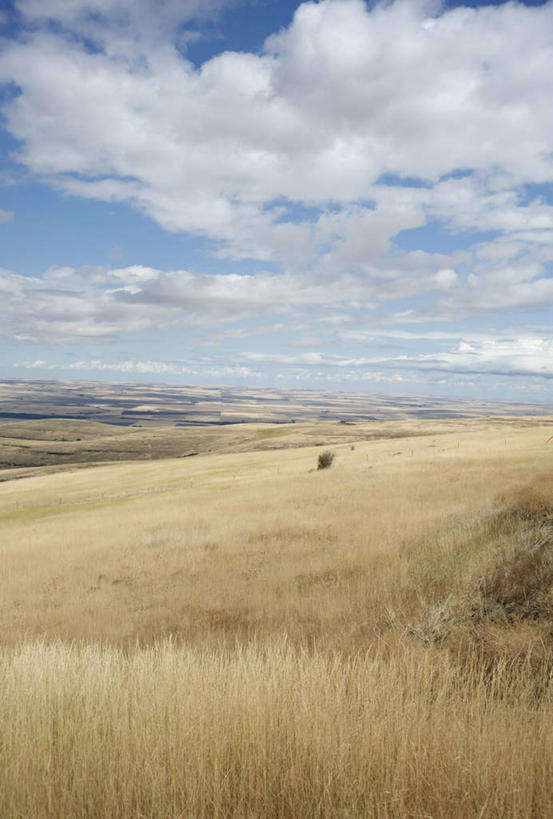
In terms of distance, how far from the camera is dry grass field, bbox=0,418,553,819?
2770mm

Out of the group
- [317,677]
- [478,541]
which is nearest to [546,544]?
[478,541]

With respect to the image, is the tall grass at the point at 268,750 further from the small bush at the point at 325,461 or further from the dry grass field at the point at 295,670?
the small bush at the point at 325,461

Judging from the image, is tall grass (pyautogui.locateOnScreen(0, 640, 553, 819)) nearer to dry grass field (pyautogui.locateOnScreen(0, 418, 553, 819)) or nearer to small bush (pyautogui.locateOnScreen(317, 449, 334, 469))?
dry grass field (pyautogui.locateOnScreen(0, 418, 553, 819))

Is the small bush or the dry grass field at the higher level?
the dry grass field

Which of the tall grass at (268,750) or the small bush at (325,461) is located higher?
the tall grass at (268,750)

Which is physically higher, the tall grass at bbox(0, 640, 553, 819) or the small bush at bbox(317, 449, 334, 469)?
the tall grass at bbox(0, 640, 553, 819)

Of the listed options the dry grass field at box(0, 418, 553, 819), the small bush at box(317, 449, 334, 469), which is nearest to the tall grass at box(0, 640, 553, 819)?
the dry grass field at box(0, 418, 553, 819)

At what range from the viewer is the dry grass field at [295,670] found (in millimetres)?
2770

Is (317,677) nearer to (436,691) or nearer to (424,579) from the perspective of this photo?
(436,691)

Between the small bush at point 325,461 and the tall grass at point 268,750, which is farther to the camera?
the small bush at point 325,461

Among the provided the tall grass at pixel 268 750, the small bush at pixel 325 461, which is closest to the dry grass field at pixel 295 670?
the tall grass at pixel 268 750

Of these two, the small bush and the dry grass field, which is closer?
the dry grass field

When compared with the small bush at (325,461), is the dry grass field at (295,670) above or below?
above

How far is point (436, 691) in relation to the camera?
13.0 feet
